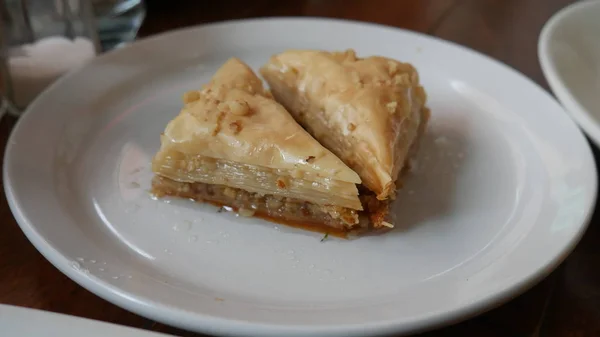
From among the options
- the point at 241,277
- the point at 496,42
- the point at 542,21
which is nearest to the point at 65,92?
the point at 241,277

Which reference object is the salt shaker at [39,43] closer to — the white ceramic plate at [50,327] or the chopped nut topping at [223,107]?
the chopped nut topping at [223,107]

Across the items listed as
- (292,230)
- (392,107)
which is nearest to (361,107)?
(392,107)

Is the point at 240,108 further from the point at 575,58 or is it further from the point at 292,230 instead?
the point at 575,58

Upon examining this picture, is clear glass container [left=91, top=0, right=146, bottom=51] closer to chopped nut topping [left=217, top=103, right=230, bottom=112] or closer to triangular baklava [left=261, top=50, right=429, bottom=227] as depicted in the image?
triangular baklava [left=261, top=50, right=429, bottom=227]

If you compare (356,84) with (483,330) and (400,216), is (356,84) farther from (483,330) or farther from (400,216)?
(483,330)

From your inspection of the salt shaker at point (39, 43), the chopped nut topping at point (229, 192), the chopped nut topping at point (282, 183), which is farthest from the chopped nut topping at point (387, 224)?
the salt shaker at point (39, 43)

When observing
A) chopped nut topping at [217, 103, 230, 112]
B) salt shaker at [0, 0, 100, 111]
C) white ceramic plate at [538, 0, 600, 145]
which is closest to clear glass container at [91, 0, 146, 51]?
salt shaker at [0, 0, 100, 111]

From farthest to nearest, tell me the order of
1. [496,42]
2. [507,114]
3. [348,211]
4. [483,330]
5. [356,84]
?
[496,42] < [507,114] < [356,84] < [348,211] < [483,330]
